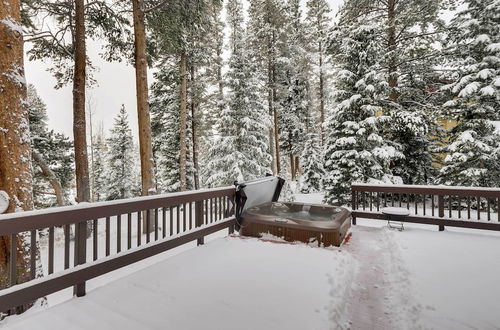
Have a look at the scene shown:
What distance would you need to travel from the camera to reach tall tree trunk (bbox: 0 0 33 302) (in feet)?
9.12

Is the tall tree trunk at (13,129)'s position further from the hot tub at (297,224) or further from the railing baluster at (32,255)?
the hot tub at (297,224)

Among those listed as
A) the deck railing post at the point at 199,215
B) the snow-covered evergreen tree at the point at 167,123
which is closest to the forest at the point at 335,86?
the snow-covered evergreen tree at the point at 167,123

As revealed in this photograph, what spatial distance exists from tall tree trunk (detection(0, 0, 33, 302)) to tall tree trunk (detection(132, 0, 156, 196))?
4056 mm

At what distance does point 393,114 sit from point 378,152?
1366mm

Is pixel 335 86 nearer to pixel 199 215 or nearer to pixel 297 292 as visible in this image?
pixel 199 215

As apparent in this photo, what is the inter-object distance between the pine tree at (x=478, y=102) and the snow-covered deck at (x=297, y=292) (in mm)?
4092

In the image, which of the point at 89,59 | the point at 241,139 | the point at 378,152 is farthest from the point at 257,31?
the point at 378,152

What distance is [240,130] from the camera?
10906 millimetres

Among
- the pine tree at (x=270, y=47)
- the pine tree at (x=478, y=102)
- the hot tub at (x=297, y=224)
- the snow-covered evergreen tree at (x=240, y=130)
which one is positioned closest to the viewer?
the hot tub at (x=297, y=224)

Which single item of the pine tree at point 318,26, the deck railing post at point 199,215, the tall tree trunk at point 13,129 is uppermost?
the pine tree at point 318,26

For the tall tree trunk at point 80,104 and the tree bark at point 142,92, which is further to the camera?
the tree bark at point 142,92

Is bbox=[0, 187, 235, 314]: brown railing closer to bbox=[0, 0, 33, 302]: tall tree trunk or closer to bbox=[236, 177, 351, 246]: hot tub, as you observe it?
bbox=[0, 0, 33, 302]: tall tree trunk

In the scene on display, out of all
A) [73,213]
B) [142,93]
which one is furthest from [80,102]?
[73,213]

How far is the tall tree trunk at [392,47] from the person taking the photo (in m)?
8.22
